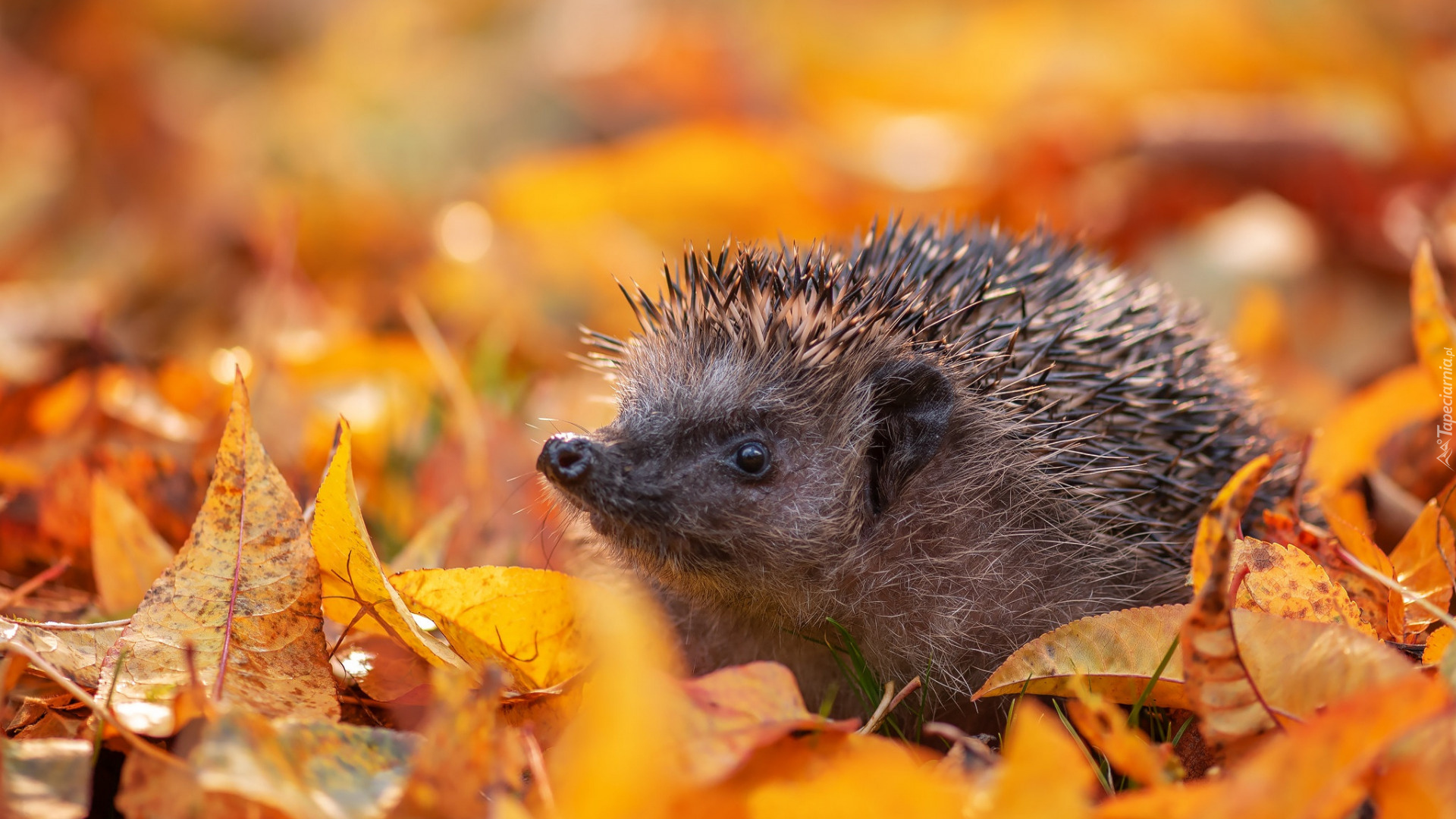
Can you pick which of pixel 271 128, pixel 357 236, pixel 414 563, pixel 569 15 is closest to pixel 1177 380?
pixel 414 563

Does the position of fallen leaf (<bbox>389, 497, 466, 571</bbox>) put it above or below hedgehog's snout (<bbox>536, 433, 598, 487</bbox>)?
below

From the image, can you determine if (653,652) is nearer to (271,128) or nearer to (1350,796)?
(1350,796)

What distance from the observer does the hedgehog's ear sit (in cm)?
243

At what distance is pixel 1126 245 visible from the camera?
509 centimetres

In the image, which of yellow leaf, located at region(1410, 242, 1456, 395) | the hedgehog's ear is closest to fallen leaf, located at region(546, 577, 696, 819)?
the hedgehog's ear

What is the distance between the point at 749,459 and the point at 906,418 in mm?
331

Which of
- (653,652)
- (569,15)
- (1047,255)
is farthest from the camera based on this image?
(569,15)

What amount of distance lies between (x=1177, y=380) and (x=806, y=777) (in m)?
1.51

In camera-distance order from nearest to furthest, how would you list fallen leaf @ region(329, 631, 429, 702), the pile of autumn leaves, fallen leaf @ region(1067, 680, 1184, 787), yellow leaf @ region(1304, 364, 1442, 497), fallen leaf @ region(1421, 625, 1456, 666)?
the pile of autumn leaves < fallen leaf @ region(1067, 680, 1184, 787) < fallen leaf @ region(1421, 625, 1456, 666) < fallen leaf @ region(329, 631, 429, 702) < yellow leaf @ region(1304, 364, 1442, 497)

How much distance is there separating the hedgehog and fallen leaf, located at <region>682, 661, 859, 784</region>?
2.26 feet

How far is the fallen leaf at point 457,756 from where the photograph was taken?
4.94 ft

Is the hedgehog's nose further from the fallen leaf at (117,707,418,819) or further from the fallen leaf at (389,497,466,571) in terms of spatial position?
the fallen leaf at (117,707,418,819)

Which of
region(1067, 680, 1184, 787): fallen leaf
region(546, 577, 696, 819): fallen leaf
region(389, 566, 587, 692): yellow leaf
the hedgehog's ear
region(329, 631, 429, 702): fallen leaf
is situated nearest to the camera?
region(546, 577, 696, 819): fallen leaf

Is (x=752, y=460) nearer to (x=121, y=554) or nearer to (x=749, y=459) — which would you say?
(x=749, y=459)
